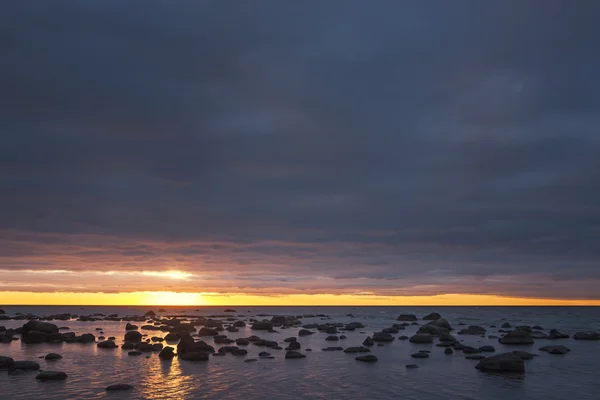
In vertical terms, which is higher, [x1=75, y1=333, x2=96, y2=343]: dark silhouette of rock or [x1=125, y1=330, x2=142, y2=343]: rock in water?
[x1=125, y1=330, x2=142, y2=343]: rock in water

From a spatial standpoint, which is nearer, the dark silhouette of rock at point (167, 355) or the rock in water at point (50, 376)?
the rock in water at point (50, 376)

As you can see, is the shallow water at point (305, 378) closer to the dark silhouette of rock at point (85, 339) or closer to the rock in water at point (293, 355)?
the rock in water at point (293, 355)

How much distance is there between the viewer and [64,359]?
5547 cm

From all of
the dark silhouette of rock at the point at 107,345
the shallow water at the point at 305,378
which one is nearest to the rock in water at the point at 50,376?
the shallow water at the point at 305,378

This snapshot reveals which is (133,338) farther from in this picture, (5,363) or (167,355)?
(5,363)

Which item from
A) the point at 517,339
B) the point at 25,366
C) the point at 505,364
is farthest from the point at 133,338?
the point at 517,339

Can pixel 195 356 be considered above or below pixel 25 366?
below

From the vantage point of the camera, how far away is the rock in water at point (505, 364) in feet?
154

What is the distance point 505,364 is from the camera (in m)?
47.2

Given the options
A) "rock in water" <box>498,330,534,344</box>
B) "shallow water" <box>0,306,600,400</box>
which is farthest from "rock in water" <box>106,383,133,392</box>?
"rock in water" <box>498,330,534,344</box>

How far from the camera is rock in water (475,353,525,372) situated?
4697 cm

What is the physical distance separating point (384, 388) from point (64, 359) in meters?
38.9

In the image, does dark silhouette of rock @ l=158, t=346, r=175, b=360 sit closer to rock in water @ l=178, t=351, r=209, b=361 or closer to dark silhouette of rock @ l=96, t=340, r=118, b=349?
rock in water @ l=178, t=351, r=209, b=361

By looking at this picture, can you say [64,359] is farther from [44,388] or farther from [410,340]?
[410,340]
